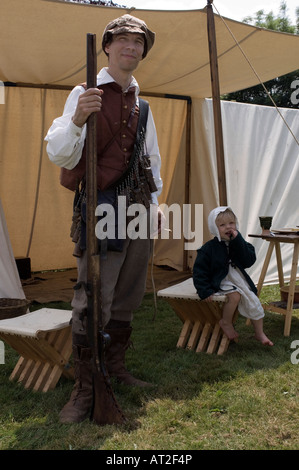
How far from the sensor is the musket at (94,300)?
222 centimetres

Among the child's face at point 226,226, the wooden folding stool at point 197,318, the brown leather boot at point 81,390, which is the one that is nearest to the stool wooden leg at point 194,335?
the wooden folding stool at point 197,318

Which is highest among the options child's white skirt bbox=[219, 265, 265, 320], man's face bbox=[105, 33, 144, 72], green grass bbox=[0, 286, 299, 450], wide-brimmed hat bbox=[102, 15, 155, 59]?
wide-brimmed hat bbox=[102, 15, 155, 59]

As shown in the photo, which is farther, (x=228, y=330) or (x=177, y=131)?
(x=177, y=131)

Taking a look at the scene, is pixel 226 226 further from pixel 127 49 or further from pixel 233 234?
pixel 127 49

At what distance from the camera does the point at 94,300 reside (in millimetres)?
2295

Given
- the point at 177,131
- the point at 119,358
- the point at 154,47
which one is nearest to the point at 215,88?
the point at 154,47

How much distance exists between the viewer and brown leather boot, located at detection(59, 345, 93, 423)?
2.45m

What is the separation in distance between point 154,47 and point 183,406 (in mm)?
2895

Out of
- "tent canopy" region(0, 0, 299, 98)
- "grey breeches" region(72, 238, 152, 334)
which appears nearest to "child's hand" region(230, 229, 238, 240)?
"grey breeches" region(72, 238, 152, 334)

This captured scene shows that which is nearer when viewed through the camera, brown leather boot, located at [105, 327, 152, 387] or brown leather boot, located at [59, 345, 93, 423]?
brown leather boot, located at [59, 345, 93, 423]

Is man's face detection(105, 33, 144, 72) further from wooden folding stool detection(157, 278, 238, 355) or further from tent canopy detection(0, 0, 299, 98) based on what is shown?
wooden folding stool detection(157, 278, 238, 355)

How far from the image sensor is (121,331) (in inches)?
111

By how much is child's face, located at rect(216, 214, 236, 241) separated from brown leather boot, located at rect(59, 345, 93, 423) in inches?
50.6
